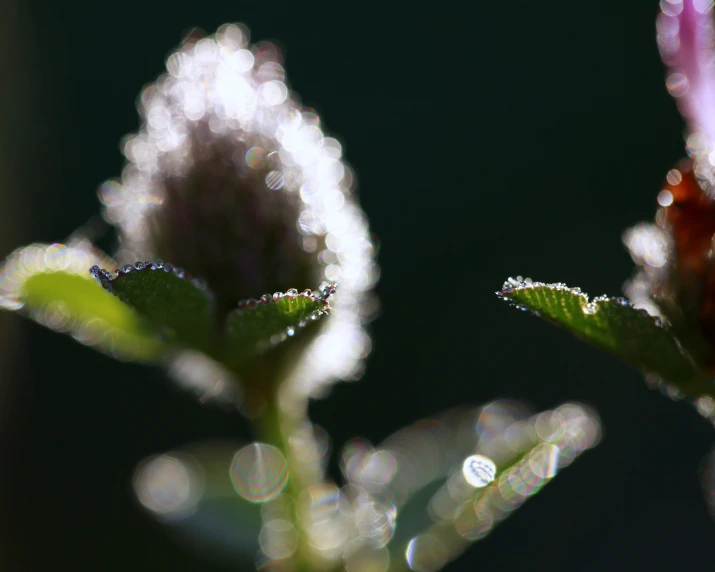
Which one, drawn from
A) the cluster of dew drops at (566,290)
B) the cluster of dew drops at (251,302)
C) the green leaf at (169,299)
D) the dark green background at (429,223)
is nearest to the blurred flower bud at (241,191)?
the green leaf at (169,299)

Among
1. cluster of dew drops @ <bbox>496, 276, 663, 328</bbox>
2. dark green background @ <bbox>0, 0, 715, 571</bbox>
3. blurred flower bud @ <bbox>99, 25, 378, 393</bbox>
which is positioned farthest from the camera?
dark green background @ <bbox>0, 0, 715, 571</bbox>

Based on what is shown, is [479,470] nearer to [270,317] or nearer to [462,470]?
[462,470]

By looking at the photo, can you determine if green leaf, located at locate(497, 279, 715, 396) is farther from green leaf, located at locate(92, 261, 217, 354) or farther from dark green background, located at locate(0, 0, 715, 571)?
dark green background, located at locate(0, 0, 715, 571)

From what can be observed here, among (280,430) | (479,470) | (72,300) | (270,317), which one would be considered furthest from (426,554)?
(72,300)

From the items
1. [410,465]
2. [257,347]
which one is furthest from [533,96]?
[257,347]

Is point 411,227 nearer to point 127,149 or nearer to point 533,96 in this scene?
point 533,96

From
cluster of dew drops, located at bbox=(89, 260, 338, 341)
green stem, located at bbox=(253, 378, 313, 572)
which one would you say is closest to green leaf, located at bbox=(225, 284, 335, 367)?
cluster of dew drops, located at bbox=(89, 260, 338, 341)
